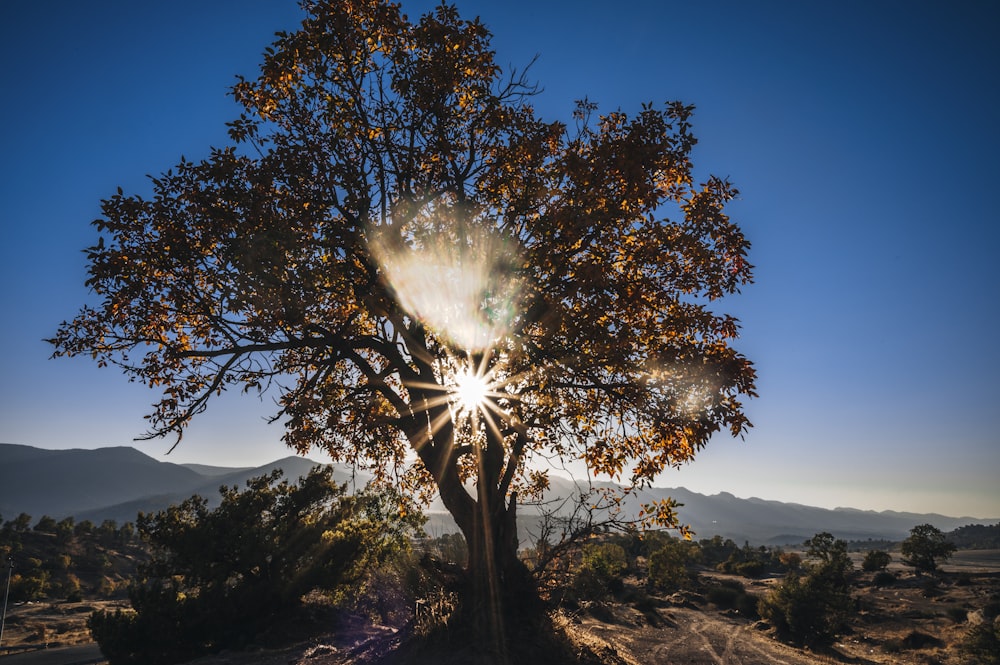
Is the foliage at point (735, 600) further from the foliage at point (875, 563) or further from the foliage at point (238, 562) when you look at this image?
the foliage at point (238, 562)

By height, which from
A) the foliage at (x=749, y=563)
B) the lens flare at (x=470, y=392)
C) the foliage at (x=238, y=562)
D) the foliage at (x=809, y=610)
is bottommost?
the foliage at (x=749, y=563)

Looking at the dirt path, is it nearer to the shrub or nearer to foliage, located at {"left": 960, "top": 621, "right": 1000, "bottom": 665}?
foliage, located at {"left": 960, "top": 621, "right": 1000, "bottom": 665}

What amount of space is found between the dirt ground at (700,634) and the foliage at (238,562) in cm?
231

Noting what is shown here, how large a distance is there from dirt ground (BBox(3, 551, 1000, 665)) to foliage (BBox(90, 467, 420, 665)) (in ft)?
7.57

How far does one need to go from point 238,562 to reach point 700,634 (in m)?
21.6

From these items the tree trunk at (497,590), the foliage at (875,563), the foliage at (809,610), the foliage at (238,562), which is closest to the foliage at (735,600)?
the foliage at (809,610)

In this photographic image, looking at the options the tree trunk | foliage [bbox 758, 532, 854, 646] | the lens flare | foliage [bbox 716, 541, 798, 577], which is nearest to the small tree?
foliage [bbox 758, 532, 854, 646]

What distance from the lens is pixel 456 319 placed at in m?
7.55

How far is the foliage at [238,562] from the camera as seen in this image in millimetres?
13773

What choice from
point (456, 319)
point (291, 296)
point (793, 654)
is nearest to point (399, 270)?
point (456, 319)

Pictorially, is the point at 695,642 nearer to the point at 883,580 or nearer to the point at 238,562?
the point at 238,562

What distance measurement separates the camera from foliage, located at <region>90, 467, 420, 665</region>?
13.8 m

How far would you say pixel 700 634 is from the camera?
24031 mm

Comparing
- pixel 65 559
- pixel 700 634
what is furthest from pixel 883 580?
pixel 65 559
